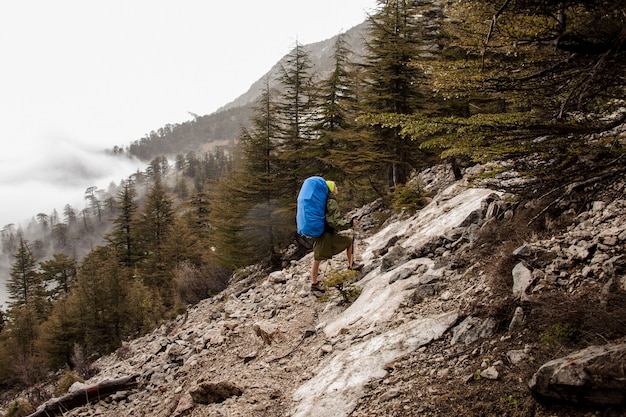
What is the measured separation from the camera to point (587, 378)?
2.38m

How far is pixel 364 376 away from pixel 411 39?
14568 millimetres

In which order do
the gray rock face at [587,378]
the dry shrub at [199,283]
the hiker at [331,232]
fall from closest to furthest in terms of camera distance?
the gray rock face at [587,378] < the hiker at [331,232] < the dry shrub at [199,283]

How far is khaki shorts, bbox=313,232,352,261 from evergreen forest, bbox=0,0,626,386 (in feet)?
7.97

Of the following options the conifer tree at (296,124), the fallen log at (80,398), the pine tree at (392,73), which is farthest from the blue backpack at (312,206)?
the conifer tree at (296,124)

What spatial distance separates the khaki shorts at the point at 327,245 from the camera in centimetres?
713

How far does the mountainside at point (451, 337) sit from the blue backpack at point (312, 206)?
161cm

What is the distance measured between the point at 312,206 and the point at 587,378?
4.86 meters

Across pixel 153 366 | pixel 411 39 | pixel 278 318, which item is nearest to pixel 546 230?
pixel 278 318

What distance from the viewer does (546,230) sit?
4844 millimetres

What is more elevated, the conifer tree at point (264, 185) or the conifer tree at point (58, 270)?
the conifer tree at point (264, 185)

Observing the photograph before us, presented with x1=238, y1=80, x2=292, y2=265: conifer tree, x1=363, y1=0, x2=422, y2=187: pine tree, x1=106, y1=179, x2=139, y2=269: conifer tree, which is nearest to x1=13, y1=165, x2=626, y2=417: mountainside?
x1=363, y1=0, x2=422, y2=187: pine tree

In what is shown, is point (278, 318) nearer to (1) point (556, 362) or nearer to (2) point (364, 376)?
(2) point (364, 376)

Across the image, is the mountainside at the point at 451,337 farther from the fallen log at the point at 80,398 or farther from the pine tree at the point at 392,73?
the pine tree at the point at 392,73

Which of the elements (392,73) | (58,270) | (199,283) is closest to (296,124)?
(392,73)
